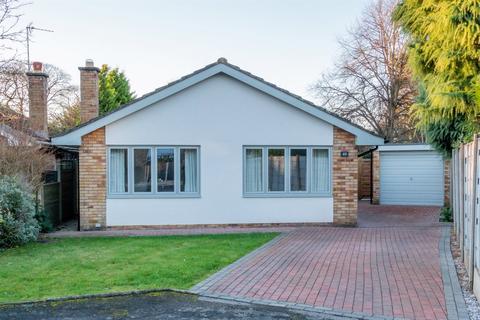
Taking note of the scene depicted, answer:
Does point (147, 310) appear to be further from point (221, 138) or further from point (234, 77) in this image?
point (234, 77)

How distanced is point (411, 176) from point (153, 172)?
12555 mm

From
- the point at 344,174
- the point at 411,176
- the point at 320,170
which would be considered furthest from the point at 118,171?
the point at 411,176

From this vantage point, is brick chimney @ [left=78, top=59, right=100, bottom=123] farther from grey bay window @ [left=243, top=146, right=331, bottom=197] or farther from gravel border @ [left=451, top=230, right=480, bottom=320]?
gravel border @ [left=451, top=230, right=480, bottom=320]

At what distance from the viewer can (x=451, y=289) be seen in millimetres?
6363

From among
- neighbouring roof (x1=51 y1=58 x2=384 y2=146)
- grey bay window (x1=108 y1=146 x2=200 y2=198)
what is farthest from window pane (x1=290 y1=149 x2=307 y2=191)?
grey bay window (x1=108 y1=146 x2=200 y2=198)

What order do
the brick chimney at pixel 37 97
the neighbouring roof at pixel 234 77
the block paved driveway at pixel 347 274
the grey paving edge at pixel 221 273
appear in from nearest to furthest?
the block paved driveway at pixel 347 274 < the grey paving edge at pixel 221 273 < the neighbouring roof at pixel 234 77 < the brick chimney at pixel 37 97

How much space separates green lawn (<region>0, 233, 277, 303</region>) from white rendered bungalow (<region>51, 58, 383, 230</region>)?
1.83m

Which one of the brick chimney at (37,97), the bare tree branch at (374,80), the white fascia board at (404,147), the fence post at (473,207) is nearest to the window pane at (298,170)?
the fence post at (473,207)

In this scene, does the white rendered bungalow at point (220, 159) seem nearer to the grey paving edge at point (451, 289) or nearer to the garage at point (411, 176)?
the grey paving edge at point (451, 289)

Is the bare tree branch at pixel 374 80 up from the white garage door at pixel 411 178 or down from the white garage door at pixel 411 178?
up

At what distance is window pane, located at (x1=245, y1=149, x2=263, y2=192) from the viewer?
13.6 metres

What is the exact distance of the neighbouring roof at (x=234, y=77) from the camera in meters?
12.9

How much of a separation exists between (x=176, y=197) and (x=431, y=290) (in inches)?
333

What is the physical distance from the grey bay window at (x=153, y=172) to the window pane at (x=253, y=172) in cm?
154
